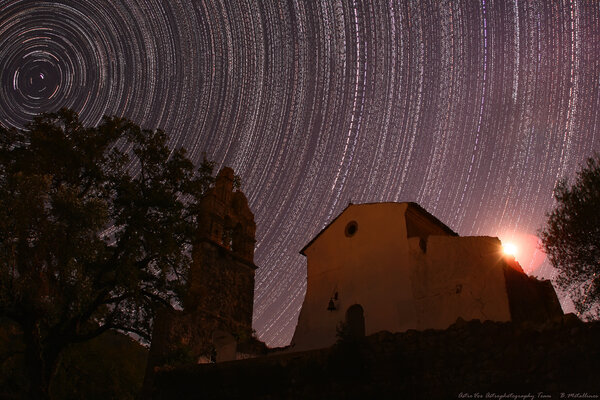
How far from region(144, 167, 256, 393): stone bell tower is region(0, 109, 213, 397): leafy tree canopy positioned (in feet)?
2.99

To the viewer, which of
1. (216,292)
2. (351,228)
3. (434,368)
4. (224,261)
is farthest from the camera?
(351,228)

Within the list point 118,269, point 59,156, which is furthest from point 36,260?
point 59,156

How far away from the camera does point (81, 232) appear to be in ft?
48.0

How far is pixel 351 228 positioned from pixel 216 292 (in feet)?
22.6

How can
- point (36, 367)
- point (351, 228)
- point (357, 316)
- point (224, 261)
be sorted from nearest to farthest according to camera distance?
point (36, 367)
point (357, 316)
point (224, 261)
point (351, 228)

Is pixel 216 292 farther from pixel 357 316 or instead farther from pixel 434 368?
pixel 434 368

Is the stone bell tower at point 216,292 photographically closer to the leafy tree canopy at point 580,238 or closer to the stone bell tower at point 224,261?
the stone bell tower at point 224,261

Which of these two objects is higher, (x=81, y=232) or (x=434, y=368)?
(x=81, y=232)

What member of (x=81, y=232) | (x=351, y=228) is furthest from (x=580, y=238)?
(x=81, y=232)

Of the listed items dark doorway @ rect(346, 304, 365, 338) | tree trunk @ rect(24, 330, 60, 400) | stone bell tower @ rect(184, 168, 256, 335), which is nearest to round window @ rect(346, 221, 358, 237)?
dark doorway @ rect(346, 304, 365, 338)

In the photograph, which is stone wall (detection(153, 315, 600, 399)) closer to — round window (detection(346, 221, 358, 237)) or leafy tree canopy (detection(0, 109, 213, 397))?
leafy tree canopy (detection(0, 109, 213, 397))

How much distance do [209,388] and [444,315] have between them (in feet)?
30.9

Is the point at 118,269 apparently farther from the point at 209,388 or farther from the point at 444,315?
the point at 444,315

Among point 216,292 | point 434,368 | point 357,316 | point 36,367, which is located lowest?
point 434,368
